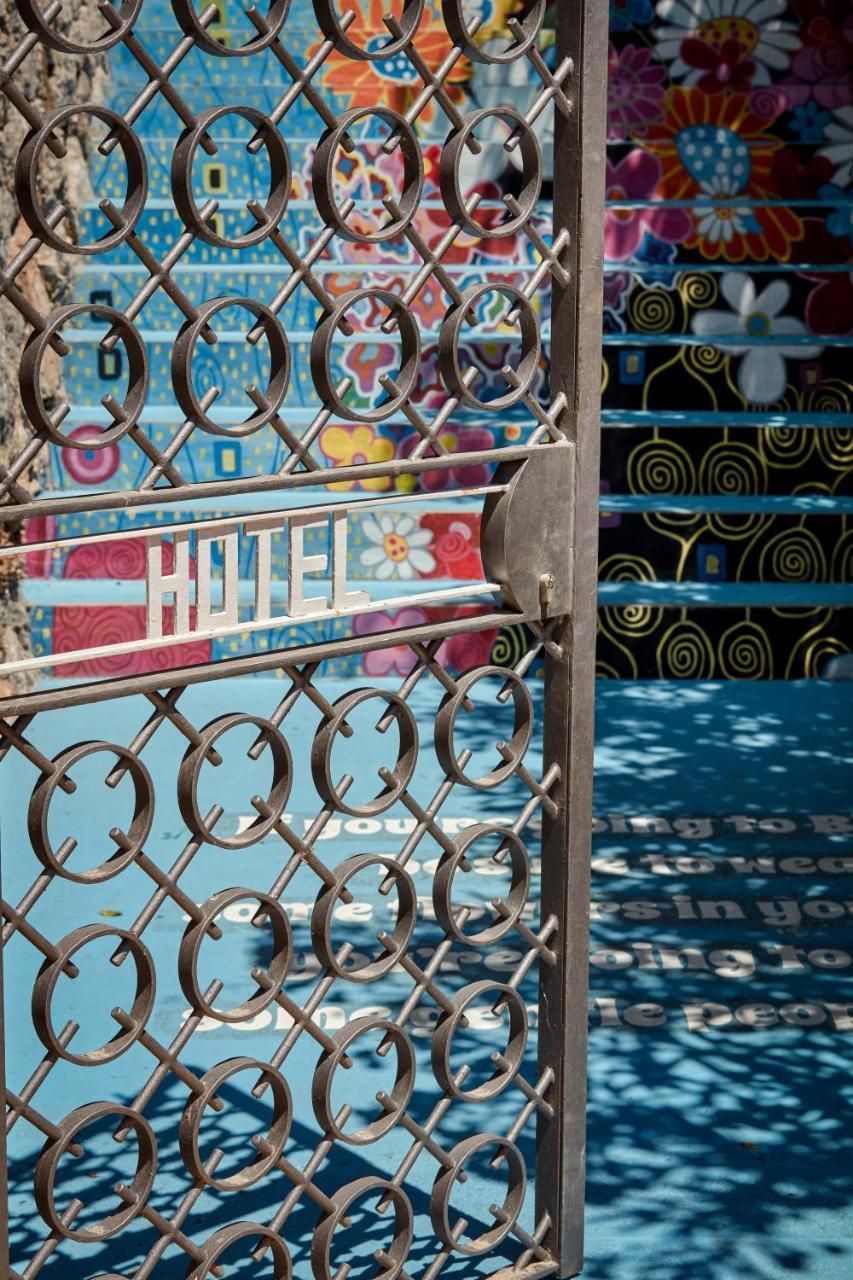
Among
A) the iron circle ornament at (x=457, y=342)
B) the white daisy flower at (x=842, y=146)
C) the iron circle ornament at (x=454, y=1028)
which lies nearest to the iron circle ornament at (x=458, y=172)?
the iron circle ornament at (x=457, y=342)

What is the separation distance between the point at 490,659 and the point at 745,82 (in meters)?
4.18

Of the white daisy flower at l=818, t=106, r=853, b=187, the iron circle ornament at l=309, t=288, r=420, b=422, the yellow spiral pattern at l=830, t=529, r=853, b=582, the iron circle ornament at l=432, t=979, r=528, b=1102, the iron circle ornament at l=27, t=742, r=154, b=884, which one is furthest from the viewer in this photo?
the white daisy flower at l=818, t=106, r=853, b=187

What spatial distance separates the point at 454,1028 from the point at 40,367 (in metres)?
1.84

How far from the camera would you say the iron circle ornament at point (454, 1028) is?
408 centimetres

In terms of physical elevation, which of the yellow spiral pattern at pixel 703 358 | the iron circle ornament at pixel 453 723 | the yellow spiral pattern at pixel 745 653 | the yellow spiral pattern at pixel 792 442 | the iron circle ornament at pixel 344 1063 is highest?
the yellow spiral pattern at pixel 703 358

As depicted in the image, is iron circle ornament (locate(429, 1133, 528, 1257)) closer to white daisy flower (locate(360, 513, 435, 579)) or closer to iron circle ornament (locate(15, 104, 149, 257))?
iron circle ornament (locate(15, 104, 149, 257))

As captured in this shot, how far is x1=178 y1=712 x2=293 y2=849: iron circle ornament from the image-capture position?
136 inches

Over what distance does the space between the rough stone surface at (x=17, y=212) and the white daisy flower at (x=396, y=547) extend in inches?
80.0

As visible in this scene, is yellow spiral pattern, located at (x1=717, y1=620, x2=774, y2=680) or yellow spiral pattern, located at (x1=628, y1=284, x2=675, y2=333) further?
yellow spiral pattern, located at (x1=628, y1=284, x2=675, y2=333)

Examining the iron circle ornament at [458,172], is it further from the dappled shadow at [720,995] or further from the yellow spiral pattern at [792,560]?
the yellow spiral pattern at [792,560]

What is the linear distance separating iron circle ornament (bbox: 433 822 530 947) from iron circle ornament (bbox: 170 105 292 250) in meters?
1.38

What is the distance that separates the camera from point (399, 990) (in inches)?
261

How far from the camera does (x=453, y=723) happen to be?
4023 mm

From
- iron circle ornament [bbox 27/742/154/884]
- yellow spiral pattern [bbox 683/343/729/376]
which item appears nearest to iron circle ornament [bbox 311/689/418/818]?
iron circle ornament [bbox 27/742/154/884]
